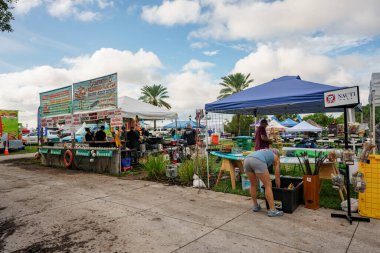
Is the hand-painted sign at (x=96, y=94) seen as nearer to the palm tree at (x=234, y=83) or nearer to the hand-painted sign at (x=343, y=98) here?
the hand-painted sign at (x=343, y=98)

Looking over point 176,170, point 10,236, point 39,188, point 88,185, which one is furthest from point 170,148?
point 10,236

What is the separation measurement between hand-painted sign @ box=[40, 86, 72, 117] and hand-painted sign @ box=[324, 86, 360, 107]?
35.9ft

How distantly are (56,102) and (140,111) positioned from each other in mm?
4640

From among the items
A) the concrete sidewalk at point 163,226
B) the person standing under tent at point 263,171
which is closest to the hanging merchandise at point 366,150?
the concrete sidewalk at point 163,226

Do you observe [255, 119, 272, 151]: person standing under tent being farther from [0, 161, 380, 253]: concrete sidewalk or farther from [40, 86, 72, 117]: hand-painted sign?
[40, 86, 72, 117]: hand-painted sign

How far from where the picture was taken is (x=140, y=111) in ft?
37.5

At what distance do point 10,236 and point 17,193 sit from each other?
3377mm

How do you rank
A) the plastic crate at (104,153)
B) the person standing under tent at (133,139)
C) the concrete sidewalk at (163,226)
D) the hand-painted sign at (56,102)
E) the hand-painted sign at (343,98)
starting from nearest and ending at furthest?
1. the concrete sidewalk at (163,226)
2. the hand-painted sign at (343,98)
3. the plastic crate at (104,153)
4. the person standing under tent at (133,139)
5. the hand-painted sign at (56,102)

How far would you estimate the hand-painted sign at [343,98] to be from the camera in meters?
4.22

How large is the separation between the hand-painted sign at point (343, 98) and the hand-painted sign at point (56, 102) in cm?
1093

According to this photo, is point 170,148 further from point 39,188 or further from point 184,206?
point 184,206

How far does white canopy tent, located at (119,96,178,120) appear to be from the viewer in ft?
36.1

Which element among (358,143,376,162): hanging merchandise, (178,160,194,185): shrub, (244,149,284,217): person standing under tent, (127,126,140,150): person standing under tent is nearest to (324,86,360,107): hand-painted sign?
(358,143,376,162): hanging merchandise

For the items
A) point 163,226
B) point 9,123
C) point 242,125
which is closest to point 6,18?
point 163,226
